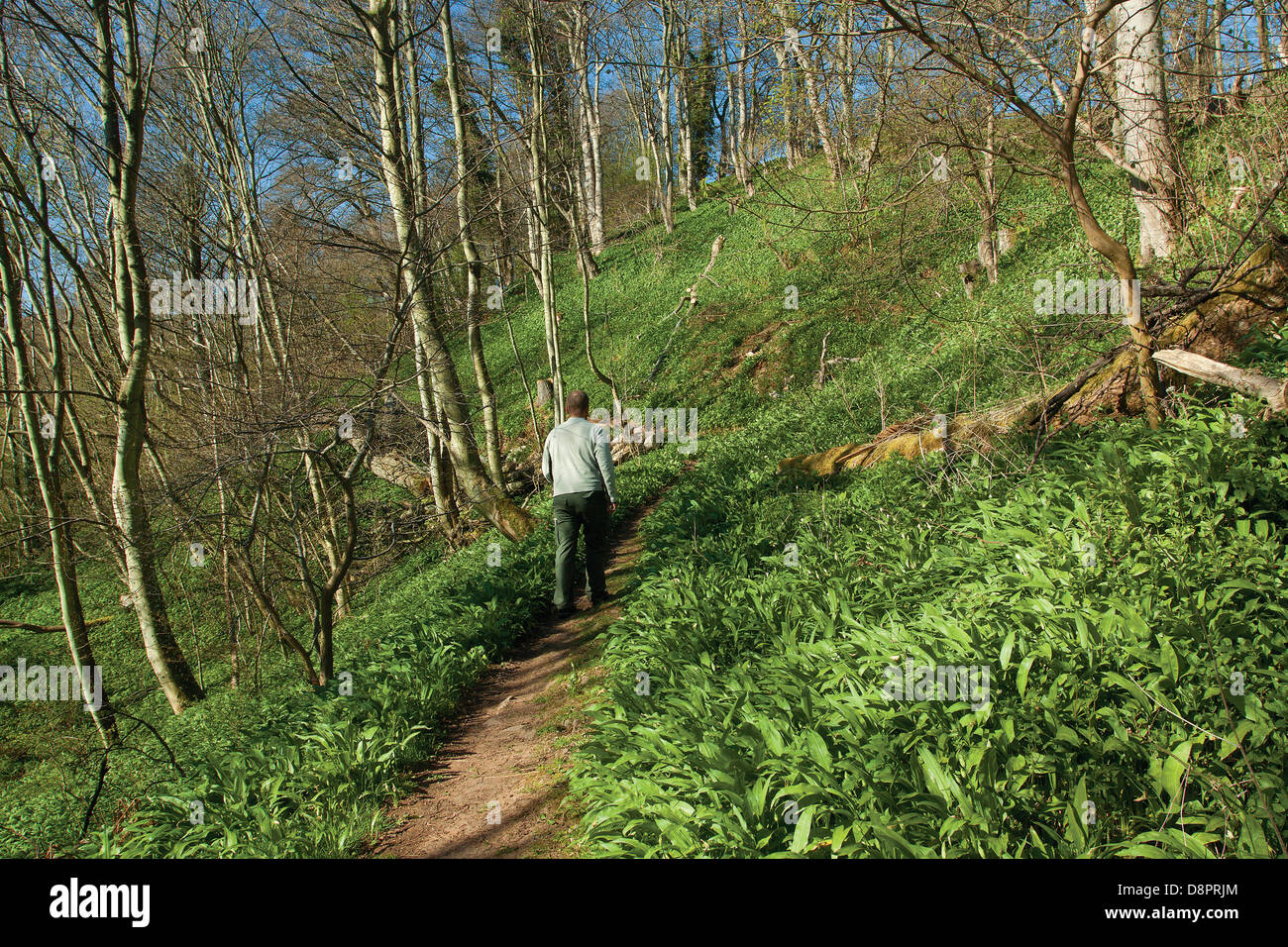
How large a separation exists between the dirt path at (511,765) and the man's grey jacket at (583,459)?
1205mm

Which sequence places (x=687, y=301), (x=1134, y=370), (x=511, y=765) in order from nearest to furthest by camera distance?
(x=511, y=765) → (x=1134, y=370) → (x=687, y=301)

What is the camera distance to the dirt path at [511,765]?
11.2ft

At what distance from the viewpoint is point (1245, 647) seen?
2.72 m

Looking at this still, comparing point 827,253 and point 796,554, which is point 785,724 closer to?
point 796,554

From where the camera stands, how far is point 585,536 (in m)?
6.27

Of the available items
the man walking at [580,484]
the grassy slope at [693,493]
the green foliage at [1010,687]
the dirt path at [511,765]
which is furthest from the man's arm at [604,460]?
the green foliage at [1010,687]

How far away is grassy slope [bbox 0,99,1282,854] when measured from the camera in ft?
13.5
